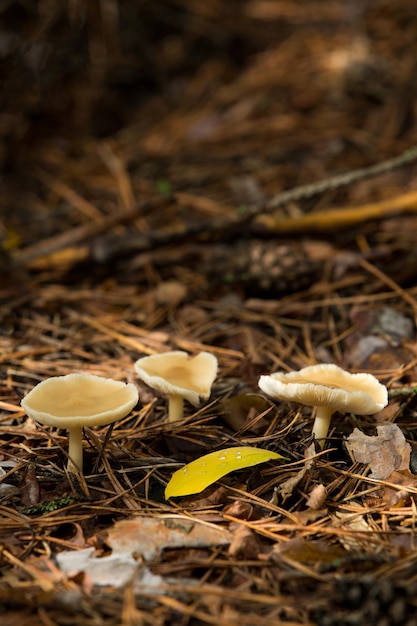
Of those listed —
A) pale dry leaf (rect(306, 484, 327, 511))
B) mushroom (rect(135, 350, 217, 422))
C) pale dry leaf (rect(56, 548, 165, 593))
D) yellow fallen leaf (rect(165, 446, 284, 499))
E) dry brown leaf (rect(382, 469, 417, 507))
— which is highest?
mushroom (rect(135, 350, 217, 422))

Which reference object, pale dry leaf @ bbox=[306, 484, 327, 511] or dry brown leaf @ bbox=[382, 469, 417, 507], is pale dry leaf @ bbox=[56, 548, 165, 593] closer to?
pale dry leaf @ bbox=[306, 484, 327, 511]

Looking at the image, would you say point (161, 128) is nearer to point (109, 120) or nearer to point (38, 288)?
point (109, 120)

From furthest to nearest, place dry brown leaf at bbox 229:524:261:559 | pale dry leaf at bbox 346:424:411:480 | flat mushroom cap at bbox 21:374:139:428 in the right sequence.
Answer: pale dry leaf at bbox 346:424:411:480 < flat mushroom cap at bbox 21:374:139:428 < dry brown leaf at bbox 229:524:261:559

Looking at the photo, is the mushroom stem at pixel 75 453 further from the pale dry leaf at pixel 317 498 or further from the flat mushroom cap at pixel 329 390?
the pale dry leaf at pixel 317 498

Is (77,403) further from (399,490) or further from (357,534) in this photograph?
(399,490)

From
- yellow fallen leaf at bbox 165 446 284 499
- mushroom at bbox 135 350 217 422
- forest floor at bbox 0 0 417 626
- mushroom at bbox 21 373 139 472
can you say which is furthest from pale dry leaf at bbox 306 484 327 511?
mushroom at bbox 21 373 139 472

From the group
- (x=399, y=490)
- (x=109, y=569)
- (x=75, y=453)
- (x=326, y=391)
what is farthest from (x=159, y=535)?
(x=399, y=490)

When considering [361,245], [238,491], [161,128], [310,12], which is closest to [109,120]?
[161,128]
